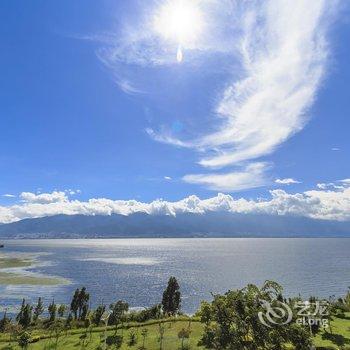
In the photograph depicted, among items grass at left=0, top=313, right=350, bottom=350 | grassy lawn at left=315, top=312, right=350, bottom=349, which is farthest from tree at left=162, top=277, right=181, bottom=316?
grassy lawn at left=315, top=312, right=350, bottom=349

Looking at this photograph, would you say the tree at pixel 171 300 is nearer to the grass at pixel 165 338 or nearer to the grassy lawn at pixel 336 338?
the grass at pixel 165 338

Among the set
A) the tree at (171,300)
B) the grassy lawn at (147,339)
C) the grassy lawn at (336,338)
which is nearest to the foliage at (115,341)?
the grassy lawn at (147,339)

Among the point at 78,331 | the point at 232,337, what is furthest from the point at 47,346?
the point at 232,337

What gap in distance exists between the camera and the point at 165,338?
80062 mm

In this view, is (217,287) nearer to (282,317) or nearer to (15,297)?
(15,297)

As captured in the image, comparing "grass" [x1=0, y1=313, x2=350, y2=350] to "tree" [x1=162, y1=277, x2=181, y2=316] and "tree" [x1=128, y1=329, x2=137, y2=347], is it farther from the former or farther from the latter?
"tree" [x1=162, y1=277, x2=181, y2=316]

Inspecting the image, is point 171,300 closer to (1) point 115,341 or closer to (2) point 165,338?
(2) point 165,338

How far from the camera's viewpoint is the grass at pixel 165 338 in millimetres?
69312

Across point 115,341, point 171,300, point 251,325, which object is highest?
point 251,325

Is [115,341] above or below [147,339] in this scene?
below

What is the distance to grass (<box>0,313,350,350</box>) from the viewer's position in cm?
6931

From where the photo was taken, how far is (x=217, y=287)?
195 m

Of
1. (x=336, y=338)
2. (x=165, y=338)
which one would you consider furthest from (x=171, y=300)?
(x=336, y=338)

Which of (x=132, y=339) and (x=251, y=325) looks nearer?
(x=251, y=325)
